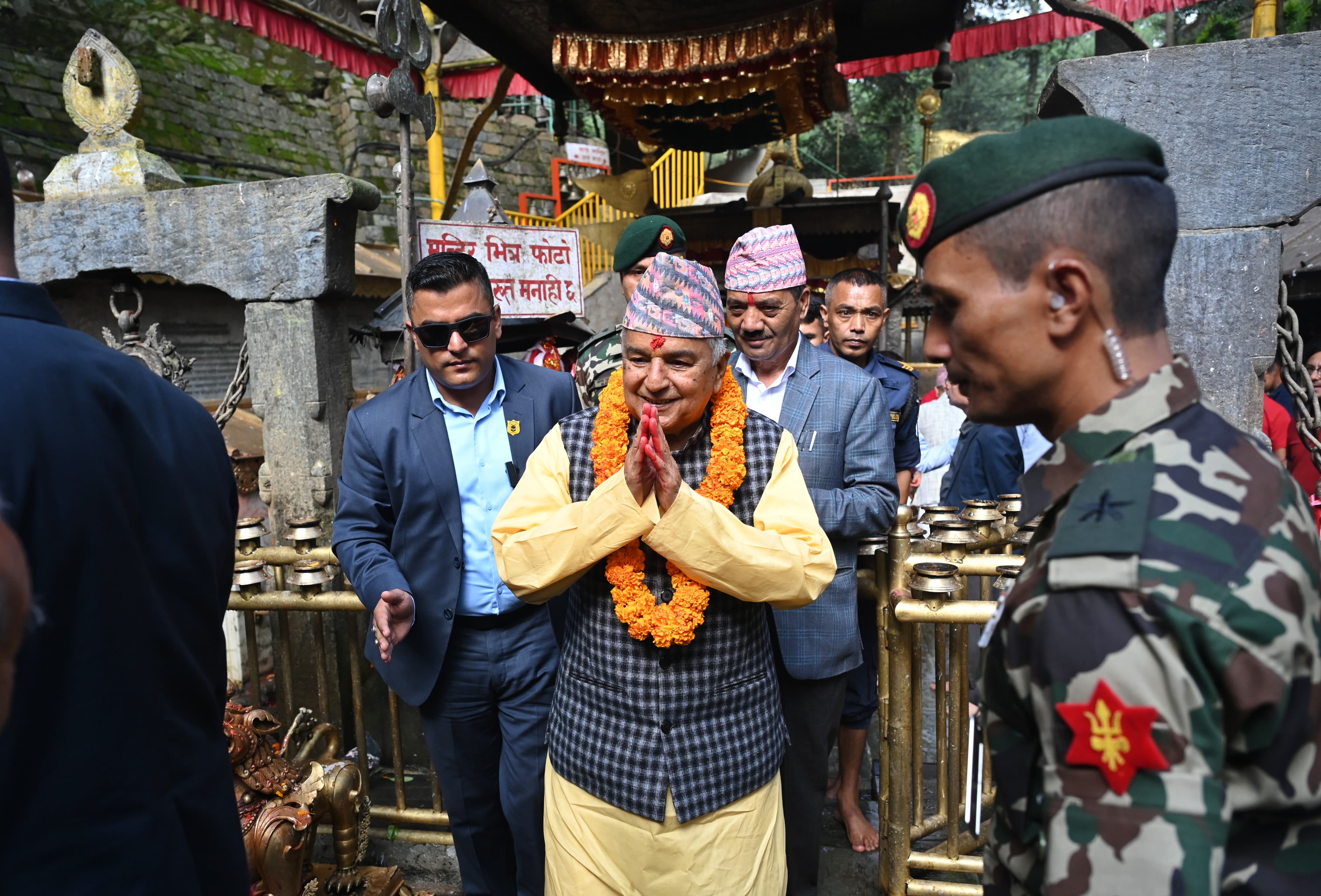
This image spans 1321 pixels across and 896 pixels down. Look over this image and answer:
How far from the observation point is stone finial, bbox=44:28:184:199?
4.14 m

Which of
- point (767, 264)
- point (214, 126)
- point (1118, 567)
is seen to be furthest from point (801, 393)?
point (214, 126)

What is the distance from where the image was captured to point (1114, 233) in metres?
0.92

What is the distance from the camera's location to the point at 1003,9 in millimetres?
28641

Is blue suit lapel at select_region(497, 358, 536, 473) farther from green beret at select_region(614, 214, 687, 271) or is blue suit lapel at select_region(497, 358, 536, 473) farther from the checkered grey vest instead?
green beret at select_region(614, 214, 687, 271)

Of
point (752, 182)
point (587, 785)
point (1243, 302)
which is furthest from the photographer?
point (752, 182)

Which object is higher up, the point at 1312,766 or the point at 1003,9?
the point at 1003,9

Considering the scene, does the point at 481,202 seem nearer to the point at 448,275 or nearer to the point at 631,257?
the point at 631,257

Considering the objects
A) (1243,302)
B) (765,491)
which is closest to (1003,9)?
(1243,302)

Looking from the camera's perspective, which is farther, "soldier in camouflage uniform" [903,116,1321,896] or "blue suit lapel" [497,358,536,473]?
"blue suit lapel" [497,358,536,473]

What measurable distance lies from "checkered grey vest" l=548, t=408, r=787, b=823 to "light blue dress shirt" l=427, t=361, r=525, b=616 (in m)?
0.56

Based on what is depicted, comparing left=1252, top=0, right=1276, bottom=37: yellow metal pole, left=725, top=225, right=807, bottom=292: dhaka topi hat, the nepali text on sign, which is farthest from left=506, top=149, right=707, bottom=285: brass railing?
left=725, top=225, right=807, bottom=292: dhaka topi hat

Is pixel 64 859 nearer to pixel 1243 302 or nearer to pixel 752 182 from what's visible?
pixel 1243 302

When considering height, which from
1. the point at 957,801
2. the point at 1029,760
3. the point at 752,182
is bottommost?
the point at 957,801

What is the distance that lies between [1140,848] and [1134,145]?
2.61ft
